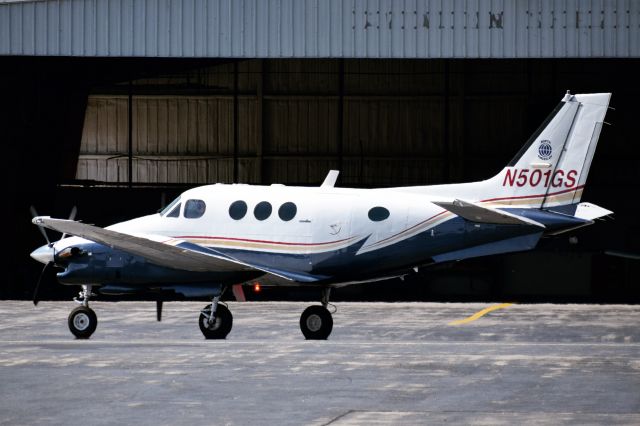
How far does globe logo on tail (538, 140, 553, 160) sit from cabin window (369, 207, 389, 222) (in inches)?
121

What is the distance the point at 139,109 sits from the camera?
48938mm

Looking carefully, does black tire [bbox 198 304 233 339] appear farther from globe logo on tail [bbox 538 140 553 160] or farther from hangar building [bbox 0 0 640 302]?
hangar building [bbox 0 0 640 302]

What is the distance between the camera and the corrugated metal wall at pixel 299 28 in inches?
1262

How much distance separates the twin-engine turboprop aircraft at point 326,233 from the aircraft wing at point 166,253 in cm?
2

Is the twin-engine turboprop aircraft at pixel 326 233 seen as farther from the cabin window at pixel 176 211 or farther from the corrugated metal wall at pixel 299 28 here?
the corrugated metal wall at pixel 299 28

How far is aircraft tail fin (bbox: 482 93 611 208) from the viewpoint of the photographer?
23062 millimetres

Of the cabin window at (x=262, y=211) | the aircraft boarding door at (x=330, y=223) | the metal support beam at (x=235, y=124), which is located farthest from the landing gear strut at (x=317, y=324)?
the metal support beam at (x=235, y=124)

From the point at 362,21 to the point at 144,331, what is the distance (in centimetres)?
1102

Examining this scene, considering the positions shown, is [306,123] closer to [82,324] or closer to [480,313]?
[480,313]

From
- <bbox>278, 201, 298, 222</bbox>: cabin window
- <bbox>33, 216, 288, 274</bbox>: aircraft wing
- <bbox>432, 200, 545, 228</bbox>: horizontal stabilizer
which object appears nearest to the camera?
<bbox>432, 200, 545, 228</bbox>: horizontal stabilizer

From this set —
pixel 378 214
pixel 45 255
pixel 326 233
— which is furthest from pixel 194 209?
pixel 378 214

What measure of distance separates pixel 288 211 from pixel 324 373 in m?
6.08

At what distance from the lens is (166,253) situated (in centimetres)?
2302

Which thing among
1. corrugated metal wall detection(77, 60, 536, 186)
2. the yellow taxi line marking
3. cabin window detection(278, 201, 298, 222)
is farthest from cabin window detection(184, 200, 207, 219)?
corrugated metal wall detection(77, 60, 536, 186)
